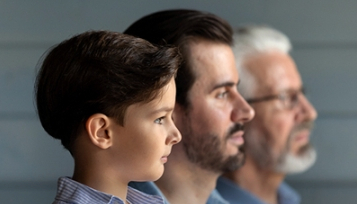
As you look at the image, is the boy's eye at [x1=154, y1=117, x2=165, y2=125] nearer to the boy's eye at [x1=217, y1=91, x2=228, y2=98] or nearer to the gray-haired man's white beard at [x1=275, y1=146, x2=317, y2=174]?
the boy's eye at [x1=217, y1=91, x2=228, y2=98]

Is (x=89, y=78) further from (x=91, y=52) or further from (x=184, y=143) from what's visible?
(x=184, y=143)

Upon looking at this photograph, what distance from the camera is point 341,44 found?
8.84 ft

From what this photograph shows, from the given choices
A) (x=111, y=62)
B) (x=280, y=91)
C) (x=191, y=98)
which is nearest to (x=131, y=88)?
(x=111, y=62)

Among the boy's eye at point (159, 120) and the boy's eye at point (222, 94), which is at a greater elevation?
the boy's eye at point (159, 120)

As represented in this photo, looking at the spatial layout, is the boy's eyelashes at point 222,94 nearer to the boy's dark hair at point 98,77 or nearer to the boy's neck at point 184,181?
the boy's neck at point 184,181

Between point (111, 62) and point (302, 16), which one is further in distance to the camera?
point (302, 16)

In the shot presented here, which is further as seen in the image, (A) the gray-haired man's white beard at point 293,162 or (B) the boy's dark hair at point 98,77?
(A) the gray-haired man's white beard at point 293,162

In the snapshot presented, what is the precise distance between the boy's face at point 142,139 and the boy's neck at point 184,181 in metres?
0.46

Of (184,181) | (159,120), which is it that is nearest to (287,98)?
(184,181)

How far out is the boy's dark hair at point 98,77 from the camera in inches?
43.3

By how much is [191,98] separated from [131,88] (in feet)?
1.77

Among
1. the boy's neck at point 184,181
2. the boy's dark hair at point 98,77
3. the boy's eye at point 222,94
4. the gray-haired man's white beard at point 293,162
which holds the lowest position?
the gray-haired man's white beard at point 293,162

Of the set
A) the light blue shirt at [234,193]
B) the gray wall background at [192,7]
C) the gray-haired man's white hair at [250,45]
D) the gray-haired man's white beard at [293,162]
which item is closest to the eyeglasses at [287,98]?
the gray-haired man's white hair at [250,45]

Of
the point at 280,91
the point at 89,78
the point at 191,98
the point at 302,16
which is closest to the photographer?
the point at 89,78
